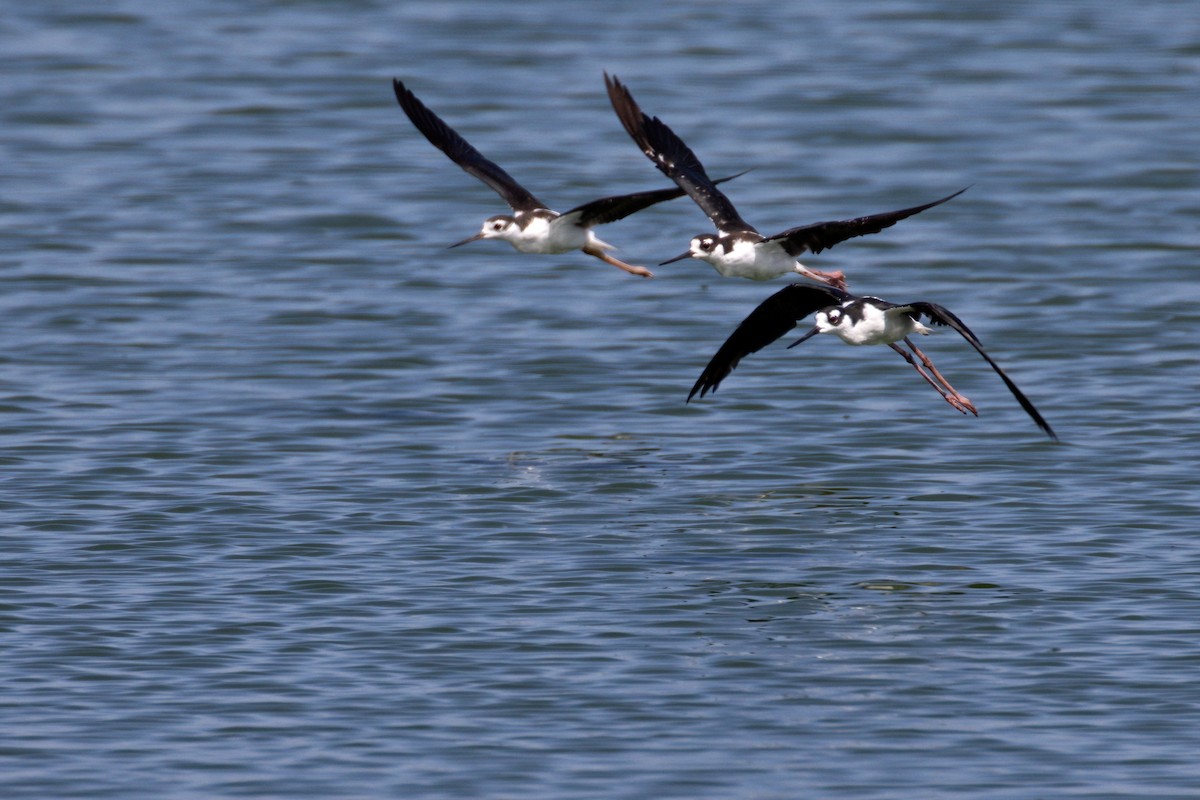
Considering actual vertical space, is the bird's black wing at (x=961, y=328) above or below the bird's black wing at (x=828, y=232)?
below

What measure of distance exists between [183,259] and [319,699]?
1192 centimetres

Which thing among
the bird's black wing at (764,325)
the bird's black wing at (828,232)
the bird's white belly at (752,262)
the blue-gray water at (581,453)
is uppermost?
the bird's black wing at (828,232)

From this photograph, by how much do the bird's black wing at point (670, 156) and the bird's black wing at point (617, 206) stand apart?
0.41m

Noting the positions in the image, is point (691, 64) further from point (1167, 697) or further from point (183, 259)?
point (1167, 697)

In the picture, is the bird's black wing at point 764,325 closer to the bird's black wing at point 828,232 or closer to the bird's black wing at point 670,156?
the bird's black wing at point 828,232

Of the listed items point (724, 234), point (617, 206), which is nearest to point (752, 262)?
point (724, 234)

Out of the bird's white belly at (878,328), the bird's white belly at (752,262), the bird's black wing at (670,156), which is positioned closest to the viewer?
the bird's white belly at (878,328)

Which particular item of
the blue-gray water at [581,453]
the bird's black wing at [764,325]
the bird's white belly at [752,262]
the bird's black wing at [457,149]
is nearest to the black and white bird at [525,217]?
the bird's black wing at [457,149]

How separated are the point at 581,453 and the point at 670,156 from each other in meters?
2.23

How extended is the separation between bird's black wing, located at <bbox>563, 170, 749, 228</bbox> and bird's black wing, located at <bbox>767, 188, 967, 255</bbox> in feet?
1.81

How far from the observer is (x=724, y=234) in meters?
15.0

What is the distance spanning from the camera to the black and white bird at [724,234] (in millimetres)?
14211

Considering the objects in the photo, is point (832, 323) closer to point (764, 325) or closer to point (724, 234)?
point (764, 325)

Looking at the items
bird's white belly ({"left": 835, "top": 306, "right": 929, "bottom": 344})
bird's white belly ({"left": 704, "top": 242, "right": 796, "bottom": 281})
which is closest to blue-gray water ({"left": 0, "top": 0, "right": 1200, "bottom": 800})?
bird's white belly ({"left": 835, "top": 306, "right": 929, "bottom": 344})
